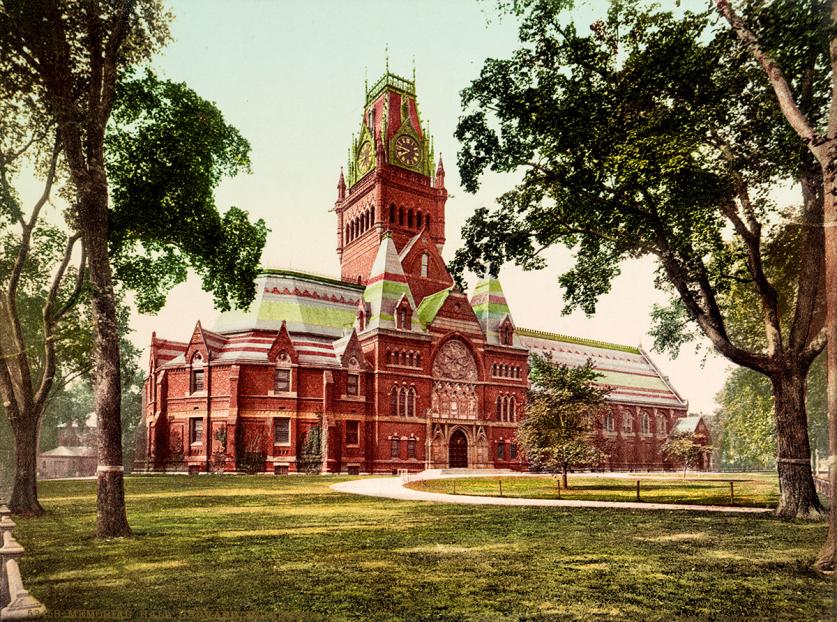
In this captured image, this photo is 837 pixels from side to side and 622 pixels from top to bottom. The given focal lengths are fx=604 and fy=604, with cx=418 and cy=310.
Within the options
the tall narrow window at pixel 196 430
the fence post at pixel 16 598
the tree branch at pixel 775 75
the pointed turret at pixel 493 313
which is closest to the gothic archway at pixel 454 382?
the pointed turret at pixel 493 313

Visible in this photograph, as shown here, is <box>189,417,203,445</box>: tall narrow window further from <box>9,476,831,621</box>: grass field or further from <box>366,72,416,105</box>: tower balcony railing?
<box>366,72,416,105</box>: tower balcony railing

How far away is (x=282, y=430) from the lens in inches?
1425

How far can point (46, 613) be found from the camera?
6.89 metres

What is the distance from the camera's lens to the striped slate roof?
62250 millimetres

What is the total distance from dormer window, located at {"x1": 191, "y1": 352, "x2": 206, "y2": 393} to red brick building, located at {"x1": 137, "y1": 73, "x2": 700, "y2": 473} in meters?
0.07

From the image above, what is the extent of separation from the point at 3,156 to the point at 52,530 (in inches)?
228

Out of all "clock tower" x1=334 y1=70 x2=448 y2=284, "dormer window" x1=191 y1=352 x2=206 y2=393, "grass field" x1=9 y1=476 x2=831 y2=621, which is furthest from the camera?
"clock tower" x1=334 y1=70 x2=448 y2=284

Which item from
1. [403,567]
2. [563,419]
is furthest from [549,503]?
[403,567]

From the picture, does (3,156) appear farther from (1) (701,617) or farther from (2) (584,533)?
(2) (584,533)

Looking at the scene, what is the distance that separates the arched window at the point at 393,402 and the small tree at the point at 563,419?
15.6m

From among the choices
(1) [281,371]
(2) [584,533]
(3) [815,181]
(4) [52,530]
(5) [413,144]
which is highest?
(5) [413,144]

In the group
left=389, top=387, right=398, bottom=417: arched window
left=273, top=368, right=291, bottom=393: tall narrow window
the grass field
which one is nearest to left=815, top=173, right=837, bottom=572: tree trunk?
the grass field

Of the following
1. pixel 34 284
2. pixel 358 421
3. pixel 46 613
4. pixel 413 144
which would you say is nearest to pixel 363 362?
pixel 358 421

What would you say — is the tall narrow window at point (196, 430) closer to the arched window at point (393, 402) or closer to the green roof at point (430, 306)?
the arched window at point (393, 402)
